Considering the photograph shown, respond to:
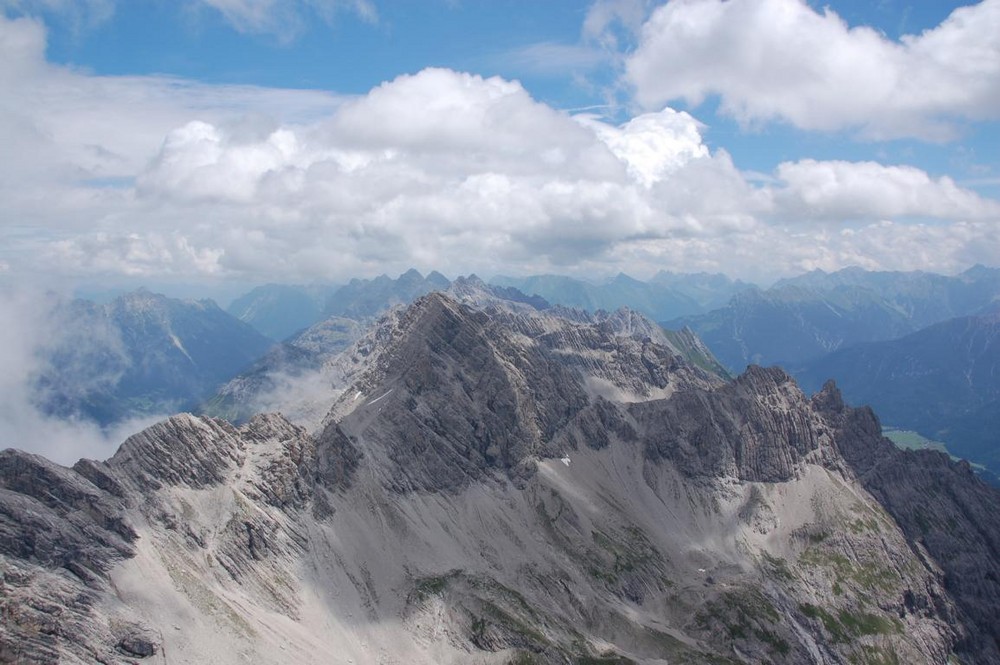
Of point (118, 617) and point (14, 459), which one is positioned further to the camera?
point (14, 459)

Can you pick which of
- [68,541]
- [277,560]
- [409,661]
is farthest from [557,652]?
[68,541]

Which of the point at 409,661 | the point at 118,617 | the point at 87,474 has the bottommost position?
Answer: the point at 409,661

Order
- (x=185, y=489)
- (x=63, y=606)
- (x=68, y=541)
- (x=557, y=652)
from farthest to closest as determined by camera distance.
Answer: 1. (x=557, y=652)
2. (x=185, y=489)
3. (x=68, y=541)
4. (x=63, y=606)

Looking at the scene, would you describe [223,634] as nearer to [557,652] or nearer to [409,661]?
[409,661]

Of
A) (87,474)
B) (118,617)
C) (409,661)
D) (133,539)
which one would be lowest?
(409,661)

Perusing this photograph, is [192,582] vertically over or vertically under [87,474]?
under

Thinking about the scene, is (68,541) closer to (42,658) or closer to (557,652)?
(42,658)

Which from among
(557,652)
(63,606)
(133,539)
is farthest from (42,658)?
(557,652)

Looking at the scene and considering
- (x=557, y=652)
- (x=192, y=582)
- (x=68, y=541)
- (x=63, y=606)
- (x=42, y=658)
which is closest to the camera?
(x=42, y=658)

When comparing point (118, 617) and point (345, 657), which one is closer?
point (118, 617)
